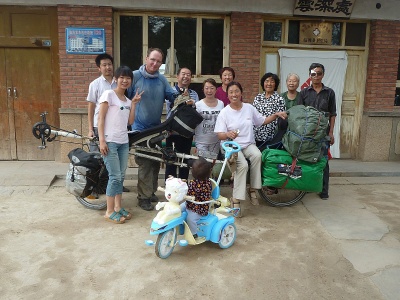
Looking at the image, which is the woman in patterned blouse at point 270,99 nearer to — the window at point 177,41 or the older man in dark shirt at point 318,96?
the older man in dark shirt at point 318,96

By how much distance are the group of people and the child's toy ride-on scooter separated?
763 mm

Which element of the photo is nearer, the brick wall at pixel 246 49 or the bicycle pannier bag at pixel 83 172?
the bicycle pannier bag at pixel 83 172

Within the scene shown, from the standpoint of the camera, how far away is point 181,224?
3.46 metres

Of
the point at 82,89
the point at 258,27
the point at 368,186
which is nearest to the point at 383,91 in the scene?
the point at 368,186

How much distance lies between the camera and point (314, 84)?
4.84 meters

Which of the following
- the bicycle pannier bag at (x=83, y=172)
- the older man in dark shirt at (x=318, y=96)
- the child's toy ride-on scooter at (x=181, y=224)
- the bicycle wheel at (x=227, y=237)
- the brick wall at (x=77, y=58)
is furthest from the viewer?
the brick wall at (x=77, y=58)

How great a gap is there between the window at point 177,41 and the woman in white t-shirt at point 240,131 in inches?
98.9

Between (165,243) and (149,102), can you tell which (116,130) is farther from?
(165,243)

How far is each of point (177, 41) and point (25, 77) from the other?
8.97ft

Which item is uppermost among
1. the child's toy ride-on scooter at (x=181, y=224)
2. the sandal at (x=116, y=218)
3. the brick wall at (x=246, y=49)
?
the brick wall at (x=246, y=49)

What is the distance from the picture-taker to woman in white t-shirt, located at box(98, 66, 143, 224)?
3.86 m

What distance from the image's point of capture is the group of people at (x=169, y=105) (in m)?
3.94

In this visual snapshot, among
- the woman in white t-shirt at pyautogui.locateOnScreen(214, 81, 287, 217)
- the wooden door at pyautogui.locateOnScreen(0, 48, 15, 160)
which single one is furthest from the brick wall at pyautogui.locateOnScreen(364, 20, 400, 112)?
the wooden door at pyautogui.locateOnScreen(0, 48, 15, 160)

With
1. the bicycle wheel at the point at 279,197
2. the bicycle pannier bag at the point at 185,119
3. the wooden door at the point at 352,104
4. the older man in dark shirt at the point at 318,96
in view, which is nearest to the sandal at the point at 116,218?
the bicycle pannier bag at the point at 185,119
